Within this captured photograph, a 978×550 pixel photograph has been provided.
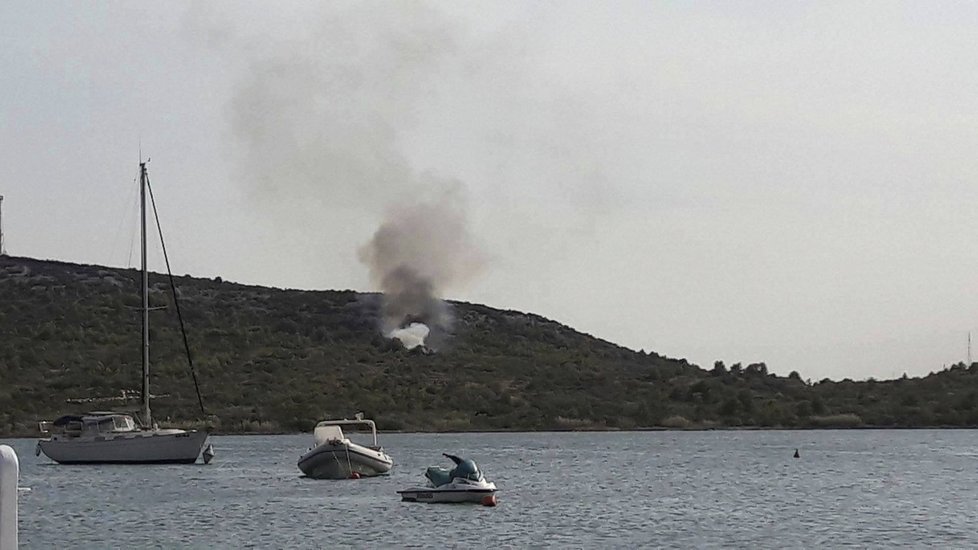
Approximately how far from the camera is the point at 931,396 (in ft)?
588

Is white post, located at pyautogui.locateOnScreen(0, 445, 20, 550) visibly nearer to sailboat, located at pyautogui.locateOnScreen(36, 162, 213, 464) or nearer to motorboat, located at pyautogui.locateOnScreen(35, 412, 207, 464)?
sailboat, located at pyautogui.locateOnScreen(36, 162, 213, 464)

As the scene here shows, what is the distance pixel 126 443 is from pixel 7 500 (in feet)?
254

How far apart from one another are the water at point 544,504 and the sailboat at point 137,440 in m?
1.22

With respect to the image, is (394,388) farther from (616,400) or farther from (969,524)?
(969,524)

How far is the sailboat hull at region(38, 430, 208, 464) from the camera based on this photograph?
266 feet

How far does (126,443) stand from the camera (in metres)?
81.0

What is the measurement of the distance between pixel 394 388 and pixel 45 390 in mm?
38691

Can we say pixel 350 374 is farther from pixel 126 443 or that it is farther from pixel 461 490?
pixel 461 490

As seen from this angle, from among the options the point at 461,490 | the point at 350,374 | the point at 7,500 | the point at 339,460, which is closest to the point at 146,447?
the point at 339,460

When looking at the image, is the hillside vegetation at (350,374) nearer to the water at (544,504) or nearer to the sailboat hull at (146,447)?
the water at (544,504)

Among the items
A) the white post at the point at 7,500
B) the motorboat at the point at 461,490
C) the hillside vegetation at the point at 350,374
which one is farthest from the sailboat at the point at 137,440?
the white post at the point at 7,500

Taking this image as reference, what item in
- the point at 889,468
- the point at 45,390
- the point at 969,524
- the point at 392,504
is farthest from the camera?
the point at 45,390

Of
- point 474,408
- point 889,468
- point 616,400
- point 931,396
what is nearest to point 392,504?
point 889,468

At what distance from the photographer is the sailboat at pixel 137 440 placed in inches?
3184
